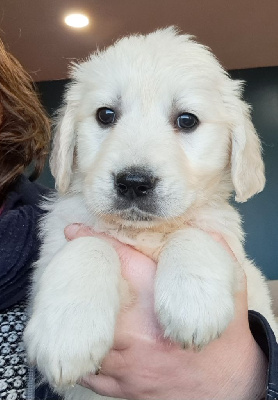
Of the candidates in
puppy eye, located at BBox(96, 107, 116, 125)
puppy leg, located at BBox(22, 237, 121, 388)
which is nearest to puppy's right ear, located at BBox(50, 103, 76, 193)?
puppy eye, located at BBox(96, 107, 116, 125)

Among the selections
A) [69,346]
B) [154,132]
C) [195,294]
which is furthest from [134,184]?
[69,346]

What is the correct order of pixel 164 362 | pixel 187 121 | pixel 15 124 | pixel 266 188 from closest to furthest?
pixel 164 362 < pixel 187 121 < pixel 15 124 < pixel 266 188

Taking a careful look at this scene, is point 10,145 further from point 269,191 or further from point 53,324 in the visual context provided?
point 269,191

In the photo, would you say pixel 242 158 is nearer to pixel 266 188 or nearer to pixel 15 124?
pixel 15 124

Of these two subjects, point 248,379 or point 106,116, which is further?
point 106,116

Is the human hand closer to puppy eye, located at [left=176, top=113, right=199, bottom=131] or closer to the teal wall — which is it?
puppy eye, located at [left=176, top=113, right=199, bottom=131]

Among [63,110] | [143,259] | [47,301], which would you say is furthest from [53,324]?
[63,110]
